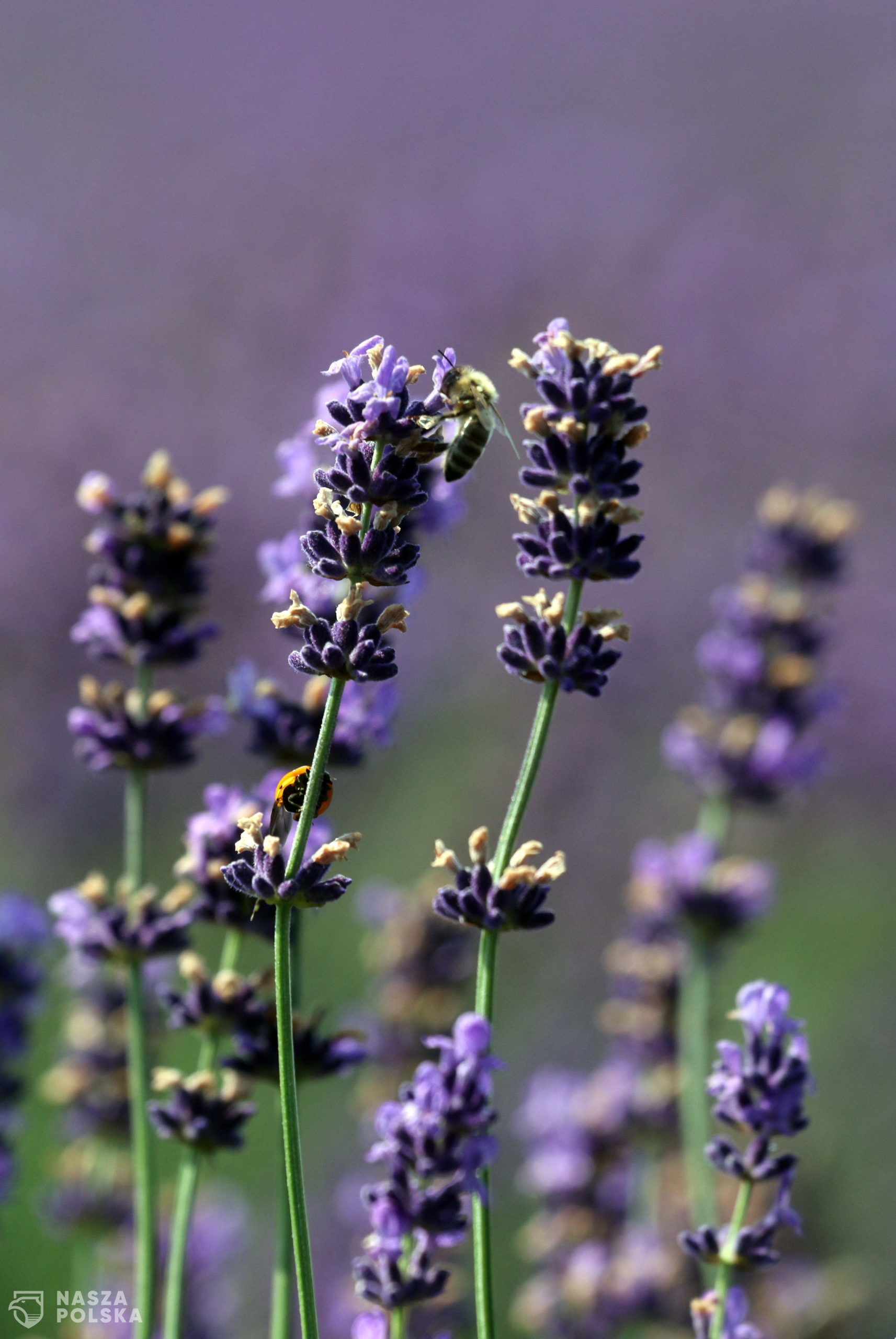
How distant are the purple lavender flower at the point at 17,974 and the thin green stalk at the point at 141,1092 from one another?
0.58 meters

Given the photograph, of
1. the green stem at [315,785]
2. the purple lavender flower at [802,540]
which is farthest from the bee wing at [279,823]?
the purple lavender flower at [802,540]

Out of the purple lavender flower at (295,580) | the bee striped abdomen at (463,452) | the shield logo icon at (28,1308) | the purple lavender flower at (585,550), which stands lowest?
the shield logo icon at (28,1308)

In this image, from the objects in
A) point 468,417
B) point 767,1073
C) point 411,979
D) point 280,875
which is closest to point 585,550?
point 280,875

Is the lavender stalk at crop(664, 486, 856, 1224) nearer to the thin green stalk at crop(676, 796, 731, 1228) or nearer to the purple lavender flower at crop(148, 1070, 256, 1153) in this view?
the thin green stalk at crop(676, 796, 731, 1228)

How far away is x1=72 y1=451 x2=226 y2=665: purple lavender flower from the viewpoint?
7.70 feet

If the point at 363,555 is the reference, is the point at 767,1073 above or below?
below

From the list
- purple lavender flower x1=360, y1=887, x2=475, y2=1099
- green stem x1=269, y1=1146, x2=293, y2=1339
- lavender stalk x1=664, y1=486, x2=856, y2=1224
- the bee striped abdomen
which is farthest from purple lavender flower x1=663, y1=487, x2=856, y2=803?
green stem x1=269, y1=1146, x2=293, y2=1339

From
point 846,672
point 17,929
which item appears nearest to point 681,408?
point 846,672

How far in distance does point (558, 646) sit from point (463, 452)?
2.48ft

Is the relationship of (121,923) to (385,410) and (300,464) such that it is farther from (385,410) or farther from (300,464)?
(385,410)

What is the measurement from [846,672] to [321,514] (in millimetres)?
8848

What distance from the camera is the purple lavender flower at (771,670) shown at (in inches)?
130

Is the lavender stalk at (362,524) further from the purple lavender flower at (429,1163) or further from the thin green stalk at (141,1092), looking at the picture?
the thin green stalk at (141,1092)

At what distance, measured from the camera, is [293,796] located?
1.61 m
